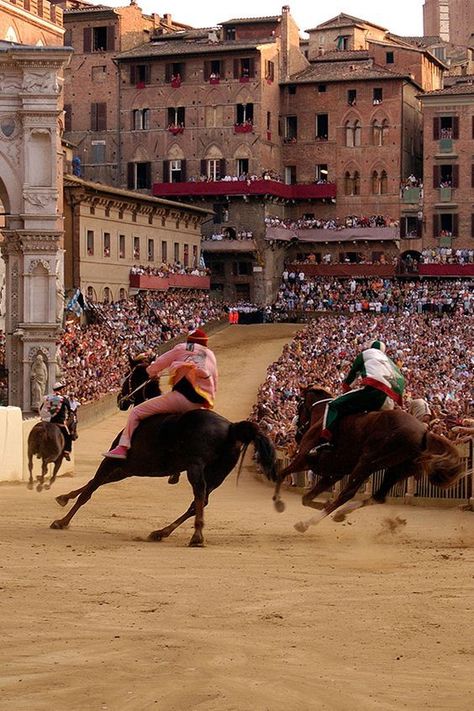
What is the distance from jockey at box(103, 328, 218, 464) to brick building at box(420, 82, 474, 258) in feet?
216

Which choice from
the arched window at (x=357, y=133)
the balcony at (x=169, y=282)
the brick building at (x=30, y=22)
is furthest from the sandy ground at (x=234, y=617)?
the arched window at (x=357, y=133)

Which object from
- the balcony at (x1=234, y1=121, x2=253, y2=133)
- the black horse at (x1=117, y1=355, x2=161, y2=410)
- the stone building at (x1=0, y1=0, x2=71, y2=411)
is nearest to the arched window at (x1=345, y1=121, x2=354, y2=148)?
the balcony at (x1=234, y1=121, x2=253, y2=133)

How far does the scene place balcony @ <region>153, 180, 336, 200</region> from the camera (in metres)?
83.1

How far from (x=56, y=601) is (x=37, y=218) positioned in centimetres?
2666

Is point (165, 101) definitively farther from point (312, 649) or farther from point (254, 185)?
point (312, 649)

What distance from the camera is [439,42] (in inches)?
4380

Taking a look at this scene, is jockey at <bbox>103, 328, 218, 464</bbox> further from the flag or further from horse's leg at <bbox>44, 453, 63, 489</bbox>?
the flag

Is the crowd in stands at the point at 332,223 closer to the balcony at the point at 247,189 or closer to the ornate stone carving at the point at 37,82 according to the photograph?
the balcony at the point at 247,189

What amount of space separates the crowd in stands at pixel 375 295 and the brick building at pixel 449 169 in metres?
4.39

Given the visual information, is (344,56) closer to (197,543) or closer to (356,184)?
(356,184)

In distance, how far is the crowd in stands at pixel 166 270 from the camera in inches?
2888

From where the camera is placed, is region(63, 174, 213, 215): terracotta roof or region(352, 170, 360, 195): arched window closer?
region(63, 174, 213, 215): terracotta roof

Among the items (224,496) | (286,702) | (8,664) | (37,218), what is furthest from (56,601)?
(37,218)

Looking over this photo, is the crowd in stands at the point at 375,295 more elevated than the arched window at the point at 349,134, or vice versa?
the arched window at the point at 349,134
